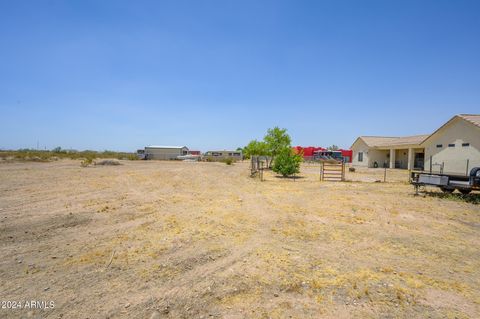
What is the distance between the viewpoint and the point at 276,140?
35.8m

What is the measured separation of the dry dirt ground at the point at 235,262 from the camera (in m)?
3.13

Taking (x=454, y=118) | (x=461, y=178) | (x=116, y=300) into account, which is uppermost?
(x=454, y=118)

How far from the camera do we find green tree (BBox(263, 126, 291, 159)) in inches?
1397

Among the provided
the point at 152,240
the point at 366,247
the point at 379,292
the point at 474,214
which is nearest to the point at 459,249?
the point at 366,247

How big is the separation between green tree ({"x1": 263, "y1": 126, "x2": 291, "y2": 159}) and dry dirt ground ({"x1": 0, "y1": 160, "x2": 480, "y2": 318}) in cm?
2722

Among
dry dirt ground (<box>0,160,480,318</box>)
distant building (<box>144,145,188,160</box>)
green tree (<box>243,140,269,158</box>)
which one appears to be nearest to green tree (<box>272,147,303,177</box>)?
dry dirt ground (<box>0,160,480,318</box>)

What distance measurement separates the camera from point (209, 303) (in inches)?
Result: 124

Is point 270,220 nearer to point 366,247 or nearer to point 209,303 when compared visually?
point 366,247

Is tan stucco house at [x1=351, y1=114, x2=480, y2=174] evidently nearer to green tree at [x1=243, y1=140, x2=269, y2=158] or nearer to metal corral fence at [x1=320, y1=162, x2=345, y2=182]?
metal corral fence at [x1=320, y1=162, x2=345, y2=182]

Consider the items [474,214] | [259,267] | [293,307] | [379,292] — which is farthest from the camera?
[474,214]

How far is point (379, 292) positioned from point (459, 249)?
326 centimetres

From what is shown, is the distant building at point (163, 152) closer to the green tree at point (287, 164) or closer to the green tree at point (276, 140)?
the green tree at point (276, 140)

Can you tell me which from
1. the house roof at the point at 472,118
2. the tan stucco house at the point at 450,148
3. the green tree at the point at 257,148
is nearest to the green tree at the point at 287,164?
the tan stucco house at the point at 450,148

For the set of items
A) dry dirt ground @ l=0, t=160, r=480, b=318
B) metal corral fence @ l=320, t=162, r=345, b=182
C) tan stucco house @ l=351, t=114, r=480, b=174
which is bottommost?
dry dirt ground @ l=0, t=160, r=480, b=318
